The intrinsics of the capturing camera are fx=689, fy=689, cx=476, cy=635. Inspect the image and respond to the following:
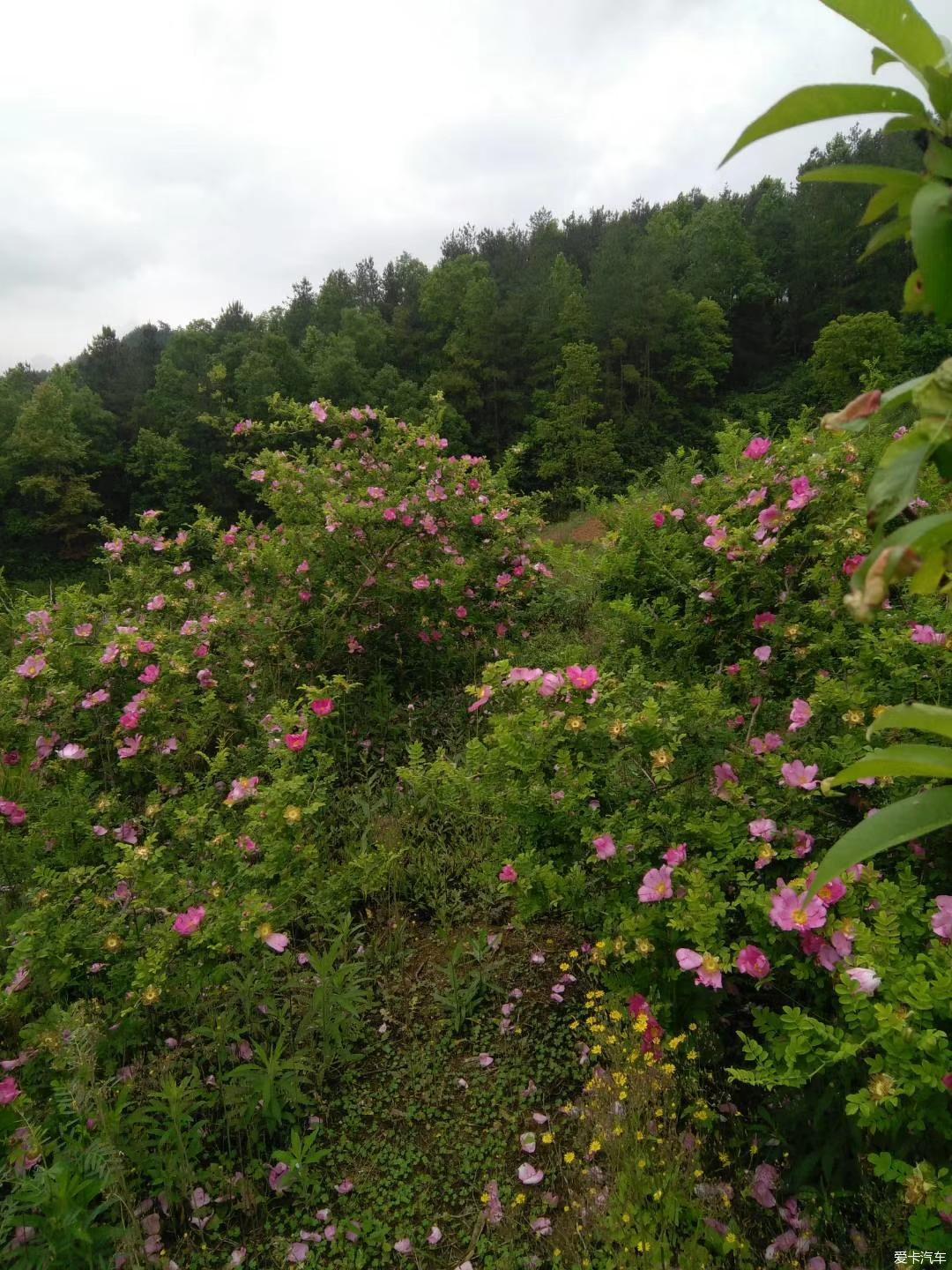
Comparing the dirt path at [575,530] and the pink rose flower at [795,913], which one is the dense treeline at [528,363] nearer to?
the dirt path at [575,530]

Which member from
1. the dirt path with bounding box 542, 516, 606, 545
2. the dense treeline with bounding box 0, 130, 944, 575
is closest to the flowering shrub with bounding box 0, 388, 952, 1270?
the dirt path with bounding box 542, 516, 606, 545

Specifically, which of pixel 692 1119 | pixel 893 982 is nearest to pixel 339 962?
pixel 692 1119

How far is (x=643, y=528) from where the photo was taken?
2.55 meters

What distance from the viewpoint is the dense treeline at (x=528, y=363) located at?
1805 cm

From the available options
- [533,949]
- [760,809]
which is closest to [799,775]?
[760,809]

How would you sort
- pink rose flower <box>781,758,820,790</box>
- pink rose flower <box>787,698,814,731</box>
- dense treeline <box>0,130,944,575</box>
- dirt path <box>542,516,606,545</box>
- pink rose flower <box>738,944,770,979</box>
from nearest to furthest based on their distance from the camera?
pink rose flower <box>738,944,770,979</box> → pink rose flower <box>781,758,820,790</box> → pink rose flower <box>787,698,814,731</box> → dirt path <box>542,516,606,545</box> → dense treeline <box>0,130,944,575</box>

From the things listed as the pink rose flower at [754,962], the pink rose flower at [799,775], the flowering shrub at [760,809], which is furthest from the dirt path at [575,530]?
the pink rose flower at [754,962]

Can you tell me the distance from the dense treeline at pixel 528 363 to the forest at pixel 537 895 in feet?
45.4

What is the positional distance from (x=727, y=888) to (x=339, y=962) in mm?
1280

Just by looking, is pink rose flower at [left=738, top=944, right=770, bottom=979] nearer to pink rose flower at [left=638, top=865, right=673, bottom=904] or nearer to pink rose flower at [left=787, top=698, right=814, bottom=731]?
pink rose flower at [left=638, top=865, right=673, bottom=904]

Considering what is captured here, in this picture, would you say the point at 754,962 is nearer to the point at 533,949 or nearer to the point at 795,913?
the point at 795,913

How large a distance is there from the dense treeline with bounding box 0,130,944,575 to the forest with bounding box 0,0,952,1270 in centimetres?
1383

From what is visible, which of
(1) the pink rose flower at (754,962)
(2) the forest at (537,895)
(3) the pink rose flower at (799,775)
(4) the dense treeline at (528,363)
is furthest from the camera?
(4) the dense treeline at (528,363)

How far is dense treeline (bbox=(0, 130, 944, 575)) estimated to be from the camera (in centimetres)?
1805
